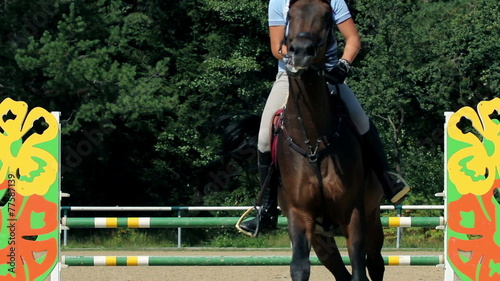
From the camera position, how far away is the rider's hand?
17.3ft

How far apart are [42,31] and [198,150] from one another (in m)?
4.86

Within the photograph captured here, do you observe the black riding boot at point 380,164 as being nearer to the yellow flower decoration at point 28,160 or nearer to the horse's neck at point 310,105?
the horse's neck at point 310,105

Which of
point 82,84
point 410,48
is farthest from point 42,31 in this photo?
point 410,48

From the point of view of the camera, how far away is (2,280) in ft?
24.2

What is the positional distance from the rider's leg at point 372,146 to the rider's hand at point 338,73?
1.29 ft

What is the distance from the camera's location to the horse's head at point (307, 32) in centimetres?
465

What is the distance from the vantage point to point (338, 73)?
526 cm

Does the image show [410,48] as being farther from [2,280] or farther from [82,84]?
[2,280]

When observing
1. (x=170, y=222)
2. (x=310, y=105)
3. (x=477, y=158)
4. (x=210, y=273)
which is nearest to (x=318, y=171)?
(x=310, y=105)

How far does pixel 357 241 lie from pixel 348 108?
2.84 feet

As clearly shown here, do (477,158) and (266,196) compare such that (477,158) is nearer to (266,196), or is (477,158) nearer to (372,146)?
(372,146)

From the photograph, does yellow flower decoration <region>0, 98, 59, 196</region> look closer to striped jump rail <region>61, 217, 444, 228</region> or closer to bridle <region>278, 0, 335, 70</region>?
striped jump rail <region>61, 217, 444, 228</region>

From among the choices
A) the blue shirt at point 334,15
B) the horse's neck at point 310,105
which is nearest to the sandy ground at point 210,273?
the blue shirt at point 334,15

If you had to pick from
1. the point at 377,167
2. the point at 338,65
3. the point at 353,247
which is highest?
the point at 338,65
